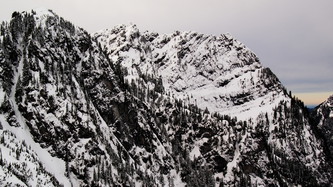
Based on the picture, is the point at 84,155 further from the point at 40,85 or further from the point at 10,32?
the point at 10,32

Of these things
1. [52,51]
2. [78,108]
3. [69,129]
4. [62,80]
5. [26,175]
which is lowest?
[26,175]

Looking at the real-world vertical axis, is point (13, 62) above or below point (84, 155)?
above

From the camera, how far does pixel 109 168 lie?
600 ft

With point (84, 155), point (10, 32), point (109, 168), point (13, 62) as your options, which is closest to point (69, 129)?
point (84, 155)

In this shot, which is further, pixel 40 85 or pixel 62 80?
pixel 62 80

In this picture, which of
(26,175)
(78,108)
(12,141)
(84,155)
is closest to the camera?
(26,175)

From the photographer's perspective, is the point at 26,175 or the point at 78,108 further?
the point at 78,108

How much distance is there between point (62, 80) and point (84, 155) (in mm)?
38211

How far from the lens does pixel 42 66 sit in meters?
187

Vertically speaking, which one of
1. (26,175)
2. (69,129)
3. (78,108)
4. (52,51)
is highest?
(52,51)

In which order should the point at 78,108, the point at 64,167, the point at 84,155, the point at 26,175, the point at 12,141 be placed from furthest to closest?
1. the point at 78,108
2. the point at 84,155
3. the point at 64,167
4. the point at 12,141
5. the point at 26,175

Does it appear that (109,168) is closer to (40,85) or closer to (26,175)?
(40,85)

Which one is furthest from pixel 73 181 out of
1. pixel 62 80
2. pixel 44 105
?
pixel 62 80

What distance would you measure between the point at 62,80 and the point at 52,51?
16.5m
